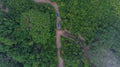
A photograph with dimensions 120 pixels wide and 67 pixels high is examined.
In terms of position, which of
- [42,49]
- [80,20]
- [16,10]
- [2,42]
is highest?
[16,10]

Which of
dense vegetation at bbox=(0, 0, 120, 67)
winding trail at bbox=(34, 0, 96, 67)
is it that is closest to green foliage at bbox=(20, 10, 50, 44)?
dense vegetation at bbox=(0, 0, 120, 67)

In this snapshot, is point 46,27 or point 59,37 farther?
point 59,37

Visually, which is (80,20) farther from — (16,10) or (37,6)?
(16,10)

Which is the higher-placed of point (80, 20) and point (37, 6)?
point (37, 6)

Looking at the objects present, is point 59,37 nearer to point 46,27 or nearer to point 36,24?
point 46,27

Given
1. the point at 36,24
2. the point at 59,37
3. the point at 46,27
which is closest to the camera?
the point at 36,24

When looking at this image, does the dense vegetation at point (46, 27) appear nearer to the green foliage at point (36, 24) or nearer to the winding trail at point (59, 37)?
the green foliage at point (36, 24)

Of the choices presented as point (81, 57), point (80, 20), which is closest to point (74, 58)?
point (81, 57)

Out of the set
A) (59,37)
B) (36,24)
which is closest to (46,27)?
(36,24)

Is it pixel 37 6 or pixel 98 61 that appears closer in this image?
pixel 98 61

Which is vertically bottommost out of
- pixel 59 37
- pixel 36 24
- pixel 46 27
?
pixel 59 37
